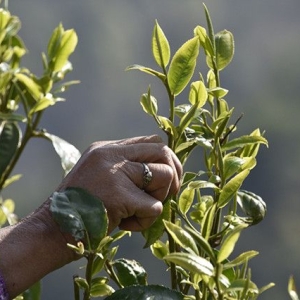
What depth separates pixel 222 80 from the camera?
9.05 ft

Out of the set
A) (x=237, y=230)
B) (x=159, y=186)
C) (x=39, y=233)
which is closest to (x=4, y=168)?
(x=39, y=233)

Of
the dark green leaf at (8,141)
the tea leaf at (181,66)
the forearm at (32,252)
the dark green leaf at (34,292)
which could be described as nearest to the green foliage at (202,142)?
the tea leaf at (181,66)

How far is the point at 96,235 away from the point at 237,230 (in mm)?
228

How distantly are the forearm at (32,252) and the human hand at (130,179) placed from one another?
0.07 metres

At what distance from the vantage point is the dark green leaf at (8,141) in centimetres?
129

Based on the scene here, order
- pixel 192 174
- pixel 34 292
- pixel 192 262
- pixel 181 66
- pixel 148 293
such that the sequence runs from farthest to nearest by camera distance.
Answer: pixel 34 292, pixel 192 174, pixel 181 66, pixel 148 293, pixel 192 262

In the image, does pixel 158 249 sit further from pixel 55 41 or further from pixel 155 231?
pixel 55 41

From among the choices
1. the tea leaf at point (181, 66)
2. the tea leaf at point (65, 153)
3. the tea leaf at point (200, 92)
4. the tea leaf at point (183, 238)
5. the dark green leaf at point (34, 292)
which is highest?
the tea leaf at point (181, 66)

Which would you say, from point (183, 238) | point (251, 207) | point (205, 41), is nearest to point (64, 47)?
point (205, 41)

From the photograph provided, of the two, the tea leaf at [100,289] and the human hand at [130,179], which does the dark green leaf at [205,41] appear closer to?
the human hand at [130,179]

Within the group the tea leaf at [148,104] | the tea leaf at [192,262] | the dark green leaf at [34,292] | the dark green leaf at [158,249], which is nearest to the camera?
the tea leaf at [192,262]

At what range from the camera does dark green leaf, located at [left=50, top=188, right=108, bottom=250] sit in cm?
83

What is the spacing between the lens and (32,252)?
100 centimetres

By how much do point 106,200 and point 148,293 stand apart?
17 cm
